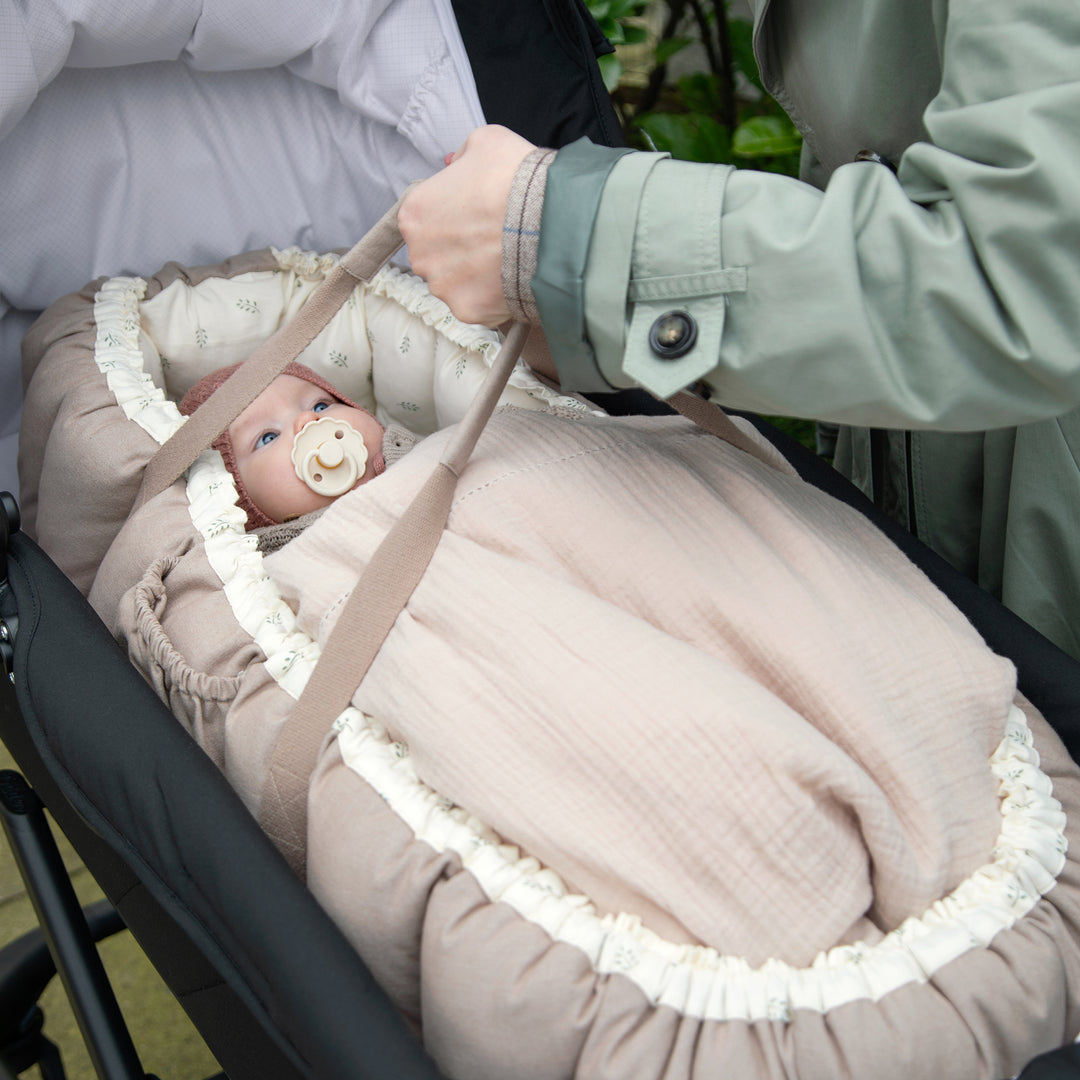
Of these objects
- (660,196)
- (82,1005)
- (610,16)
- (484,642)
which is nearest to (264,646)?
(484,642)

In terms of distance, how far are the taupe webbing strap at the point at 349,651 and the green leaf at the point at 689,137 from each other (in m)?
1.48

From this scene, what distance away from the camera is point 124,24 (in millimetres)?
1079

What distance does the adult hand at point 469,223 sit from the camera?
27.6 inches

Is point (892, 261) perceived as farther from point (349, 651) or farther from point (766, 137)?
point (766, 137)

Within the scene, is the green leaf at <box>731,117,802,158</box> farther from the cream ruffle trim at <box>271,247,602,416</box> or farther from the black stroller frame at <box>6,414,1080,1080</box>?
the black stroller frame at <box>6,414,1080,1080</box>

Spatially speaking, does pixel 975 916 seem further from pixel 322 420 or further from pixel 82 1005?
pixel 322 420

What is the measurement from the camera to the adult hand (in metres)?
0.70

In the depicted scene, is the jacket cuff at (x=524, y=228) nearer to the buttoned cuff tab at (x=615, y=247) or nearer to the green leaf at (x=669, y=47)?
the buttoned cuff tab at (x=615, y=247)

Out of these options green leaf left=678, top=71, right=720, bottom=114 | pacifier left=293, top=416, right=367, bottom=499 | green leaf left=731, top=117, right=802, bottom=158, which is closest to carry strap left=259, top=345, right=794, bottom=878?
pacifier left=293, top=416, right=367, bottom=499

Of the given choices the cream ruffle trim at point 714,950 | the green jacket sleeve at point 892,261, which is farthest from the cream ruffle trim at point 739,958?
the green jacket sleeve at point 892,261

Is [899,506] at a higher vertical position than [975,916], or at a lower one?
lower

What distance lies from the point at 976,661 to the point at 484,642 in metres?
0.36

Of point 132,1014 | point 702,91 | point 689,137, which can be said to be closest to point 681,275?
point 132,1014

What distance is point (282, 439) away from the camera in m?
1.17
